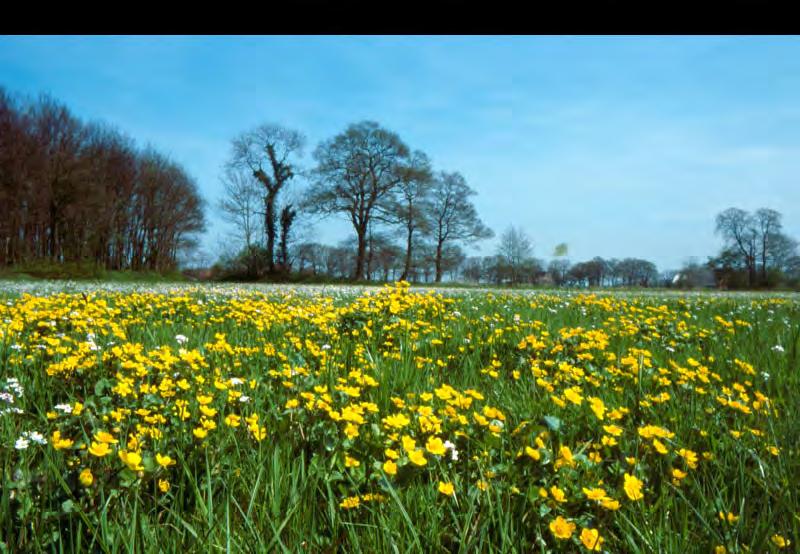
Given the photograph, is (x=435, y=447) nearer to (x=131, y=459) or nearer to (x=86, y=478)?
(x=131, y=459)

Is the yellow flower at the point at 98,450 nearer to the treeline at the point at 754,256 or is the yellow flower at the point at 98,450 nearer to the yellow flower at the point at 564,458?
the yellow flower at the point at 564,458

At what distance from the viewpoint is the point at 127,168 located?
1208 inches

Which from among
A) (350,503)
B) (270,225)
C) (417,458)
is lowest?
(350,503)

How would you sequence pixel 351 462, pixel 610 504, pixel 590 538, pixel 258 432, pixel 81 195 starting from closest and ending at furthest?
pixel 590 538, pixel 610 504, pixel 351 462, pixel 258 432, pixel 81 195

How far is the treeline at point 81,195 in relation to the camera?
24.0 m

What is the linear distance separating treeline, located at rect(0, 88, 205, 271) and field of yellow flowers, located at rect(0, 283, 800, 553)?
28494 millimetres

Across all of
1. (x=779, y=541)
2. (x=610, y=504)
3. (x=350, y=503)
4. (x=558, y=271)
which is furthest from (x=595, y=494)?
(x=558, y=271)

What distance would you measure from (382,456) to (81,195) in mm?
31780

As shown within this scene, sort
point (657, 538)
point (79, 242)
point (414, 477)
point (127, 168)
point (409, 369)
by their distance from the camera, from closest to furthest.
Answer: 1. point (657, 538)
2. point (414, 477)
3. point (409, 369)
4. point (79, 242)
5. point (127, 168)

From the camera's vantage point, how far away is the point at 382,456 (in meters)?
1.57

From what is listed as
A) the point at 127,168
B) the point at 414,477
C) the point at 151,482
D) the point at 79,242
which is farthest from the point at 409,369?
the point at 127,168

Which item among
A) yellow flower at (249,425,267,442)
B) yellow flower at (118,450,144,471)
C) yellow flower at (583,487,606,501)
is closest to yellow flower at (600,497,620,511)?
yellow flower at (583,487,606,501)
